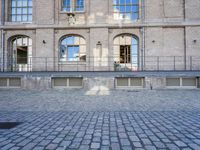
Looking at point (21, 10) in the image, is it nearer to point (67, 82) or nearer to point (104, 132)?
point (67, 82)

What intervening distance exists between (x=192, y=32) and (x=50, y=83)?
13.4 metres

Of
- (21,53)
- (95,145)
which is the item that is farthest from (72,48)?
(95,145)

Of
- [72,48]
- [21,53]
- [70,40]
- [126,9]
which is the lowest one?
[21,53]

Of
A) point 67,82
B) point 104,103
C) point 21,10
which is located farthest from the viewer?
point 21,10

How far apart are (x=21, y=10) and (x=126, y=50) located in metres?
11.5

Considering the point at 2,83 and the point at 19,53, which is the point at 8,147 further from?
the point at 19,53

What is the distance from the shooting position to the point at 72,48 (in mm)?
13555

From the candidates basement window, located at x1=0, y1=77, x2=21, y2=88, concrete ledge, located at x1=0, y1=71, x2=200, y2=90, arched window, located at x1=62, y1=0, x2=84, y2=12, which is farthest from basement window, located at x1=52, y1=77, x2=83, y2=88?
arched window, located at x1=62, y1=0, x2=84, y2=12

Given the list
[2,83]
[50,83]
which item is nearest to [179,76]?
[50,83]

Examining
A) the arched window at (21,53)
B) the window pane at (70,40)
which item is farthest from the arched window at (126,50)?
the arched window at (21,53)

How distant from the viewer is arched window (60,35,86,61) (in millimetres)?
13297

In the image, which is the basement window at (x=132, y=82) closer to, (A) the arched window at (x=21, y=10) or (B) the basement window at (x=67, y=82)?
(B) the basement window at (x=67, y=82)

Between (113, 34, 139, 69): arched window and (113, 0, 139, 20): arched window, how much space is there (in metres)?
1.88

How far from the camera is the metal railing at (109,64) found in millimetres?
12547
